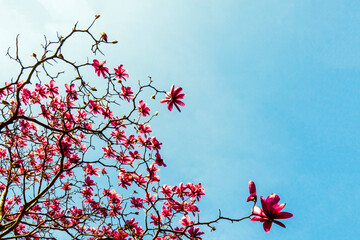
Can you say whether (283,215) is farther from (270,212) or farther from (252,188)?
(252,188)

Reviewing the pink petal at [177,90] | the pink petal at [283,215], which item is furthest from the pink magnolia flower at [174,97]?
the pink petal at [283,215]

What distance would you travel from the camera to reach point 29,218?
575 centimetres

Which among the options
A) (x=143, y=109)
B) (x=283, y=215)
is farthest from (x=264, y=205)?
(x=143, y=109)

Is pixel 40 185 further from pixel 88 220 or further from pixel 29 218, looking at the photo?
pixel 29 218

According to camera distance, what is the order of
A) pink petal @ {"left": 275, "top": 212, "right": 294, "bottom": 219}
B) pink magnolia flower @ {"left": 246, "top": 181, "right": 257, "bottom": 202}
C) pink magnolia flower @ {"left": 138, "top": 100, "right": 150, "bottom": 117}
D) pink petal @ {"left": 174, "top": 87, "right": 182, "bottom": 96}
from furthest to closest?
pink magnolia flower @ {"left": 138, "top": 100, "right": 150, "bottom": 117}
pink petal @ {"left": 174, "top": 87, "right": 182, "bottom": 96}
pink magnolia flower @ {"left": 246, "top": 181, "right": 257, "bottom": 202}
pink petal @ {"left": 275, "top": 212, "right": 294, "bottom": 219}

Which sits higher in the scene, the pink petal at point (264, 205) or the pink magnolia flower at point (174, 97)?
the pink magnolia flower at point (174, 97)

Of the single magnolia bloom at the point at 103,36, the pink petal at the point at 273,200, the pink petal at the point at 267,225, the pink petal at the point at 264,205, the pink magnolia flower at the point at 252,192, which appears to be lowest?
the pink petal at the point at 267,225

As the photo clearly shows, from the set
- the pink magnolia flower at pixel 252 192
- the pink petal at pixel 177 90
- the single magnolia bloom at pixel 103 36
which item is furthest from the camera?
the pink petal at pixel 177 90

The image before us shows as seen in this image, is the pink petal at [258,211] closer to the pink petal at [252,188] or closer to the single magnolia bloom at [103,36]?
the pink petal at [252,188]

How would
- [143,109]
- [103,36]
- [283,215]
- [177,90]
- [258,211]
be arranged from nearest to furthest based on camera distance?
[283,215] → [258,211] → [103,36] → [177,90] → [143,109]

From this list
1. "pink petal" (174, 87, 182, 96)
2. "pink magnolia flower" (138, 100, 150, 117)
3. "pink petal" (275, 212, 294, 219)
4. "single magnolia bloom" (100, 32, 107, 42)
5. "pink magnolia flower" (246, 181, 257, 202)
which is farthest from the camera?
"pink magnolia flower" (138, 100, 150, 117)

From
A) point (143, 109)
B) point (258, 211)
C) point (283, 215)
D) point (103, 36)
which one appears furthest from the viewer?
point (143, 109)

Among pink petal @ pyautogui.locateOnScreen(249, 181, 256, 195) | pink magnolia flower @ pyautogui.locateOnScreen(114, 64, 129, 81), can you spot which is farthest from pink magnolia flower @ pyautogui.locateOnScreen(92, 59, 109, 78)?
pink petal @ pyautogui.locateOnScreen(249, 181, 256, 195)

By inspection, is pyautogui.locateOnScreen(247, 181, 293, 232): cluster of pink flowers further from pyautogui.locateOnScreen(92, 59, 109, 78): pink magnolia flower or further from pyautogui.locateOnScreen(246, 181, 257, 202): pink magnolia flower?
pyautogui.locateOnScreen(92, 59, 109, 78): pink magnolia flower
